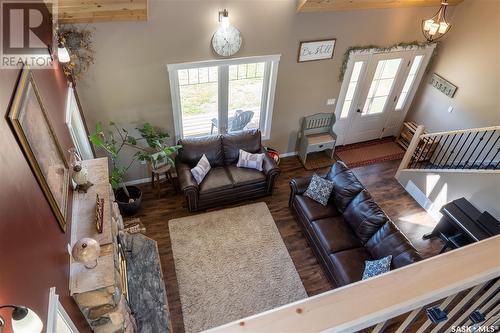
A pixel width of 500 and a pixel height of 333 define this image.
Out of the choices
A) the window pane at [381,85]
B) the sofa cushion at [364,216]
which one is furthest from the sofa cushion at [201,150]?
the window pane at [381,85]

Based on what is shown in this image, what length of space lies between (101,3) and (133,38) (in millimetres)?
638

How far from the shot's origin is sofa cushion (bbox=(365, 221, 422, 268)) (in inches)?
151

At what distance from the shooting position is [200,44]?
4.78m

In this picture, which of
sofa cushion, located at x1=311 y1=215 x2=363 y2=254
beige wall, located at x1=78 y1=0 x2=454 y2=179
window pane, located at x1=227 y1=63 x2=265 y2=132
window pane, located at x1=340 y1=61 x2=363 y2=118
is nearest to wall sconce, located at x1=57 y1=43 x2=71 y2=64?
beige wall, located at x1=78 y1=0 x2=454 y2=179

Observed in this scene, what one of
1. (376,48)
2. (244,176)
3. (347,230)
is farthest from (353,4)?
(347,230)

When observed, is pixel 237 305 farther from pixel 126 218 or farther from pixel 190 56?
pixel 190 56

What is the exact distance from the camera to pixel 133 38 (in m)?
4.42

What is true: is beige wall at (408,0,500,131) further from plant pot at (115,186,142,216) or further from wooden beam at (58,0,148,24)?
plant pot at (115,186,142,216)

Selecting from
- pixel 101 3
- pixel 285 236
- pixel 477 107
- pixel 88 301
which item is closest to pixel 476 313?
pixel 88 301

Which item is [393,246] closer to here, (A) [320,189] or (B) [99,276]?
(A) [320,189]

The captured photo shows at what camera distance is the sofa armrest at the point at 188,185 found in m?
5.02

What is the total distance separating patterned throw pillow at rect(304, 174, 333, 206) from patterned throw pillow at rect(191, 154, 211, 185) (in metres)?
1.71

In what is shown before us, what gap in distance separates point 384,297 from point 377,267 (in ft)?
10.9

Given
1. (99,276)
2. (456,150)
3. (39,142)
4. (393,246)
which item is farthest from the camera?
(456,150)
